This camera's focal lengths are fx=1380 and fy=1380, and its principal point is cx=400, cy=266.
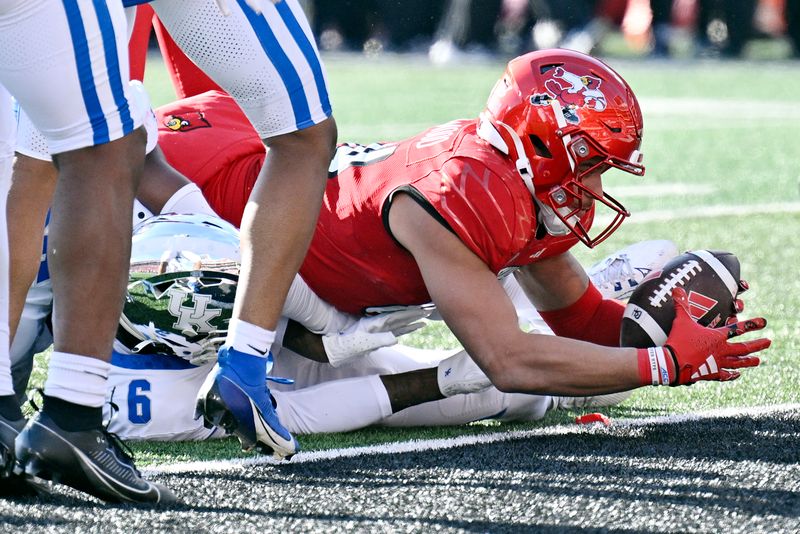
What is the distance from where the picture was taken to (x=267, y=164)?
302 cm

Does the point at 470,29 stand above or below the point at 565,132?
below

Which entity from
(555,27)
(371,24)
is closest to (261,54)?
(555,27)

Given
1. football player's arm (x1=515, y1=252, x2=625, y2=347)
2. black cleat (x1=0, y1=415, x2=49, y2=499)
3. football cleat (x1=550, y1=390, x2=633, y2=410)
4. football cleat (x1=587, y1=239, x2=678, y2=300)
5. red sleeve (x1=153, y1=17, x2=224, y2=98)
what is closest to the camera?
black cleat (x1=0, y1=415, x2=49, y2=499)

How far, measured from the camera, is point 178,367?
3.54 metres

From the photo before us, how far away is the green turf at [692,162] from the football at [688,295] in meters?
0.26

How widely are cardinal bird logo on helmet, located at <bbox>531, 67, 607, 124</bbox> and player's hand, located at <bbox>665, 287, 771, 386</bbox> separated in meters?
0.56

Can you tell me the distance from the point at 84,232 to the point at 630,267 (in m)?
2.16

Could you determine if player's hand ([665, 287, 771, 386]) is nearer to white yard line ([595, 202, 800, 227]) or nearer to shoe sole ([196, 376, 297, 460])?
shoe sole ([196, 376, 297, 460])

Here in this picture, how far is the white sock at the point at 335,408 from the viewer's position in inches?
136

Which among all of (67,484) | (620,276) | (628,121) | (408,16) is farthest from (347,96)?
(67,484)

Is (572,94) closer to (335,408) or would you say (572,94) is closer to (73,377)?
(335,408)

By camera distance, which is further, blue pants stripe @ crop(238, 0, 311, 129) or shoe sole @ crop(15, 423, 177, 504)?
blue pants stripe @ crop(238, 0, 311, 129)

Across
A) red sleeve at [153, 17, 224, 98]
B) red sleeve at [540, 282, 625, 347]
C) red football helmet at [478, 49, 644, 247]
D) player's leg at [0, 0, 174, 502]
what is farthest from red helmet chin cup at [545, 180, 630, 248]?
red sleeve at [153, 17, 224, 98]

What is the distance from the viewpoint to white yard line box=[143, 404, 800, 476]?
10.2 ft
